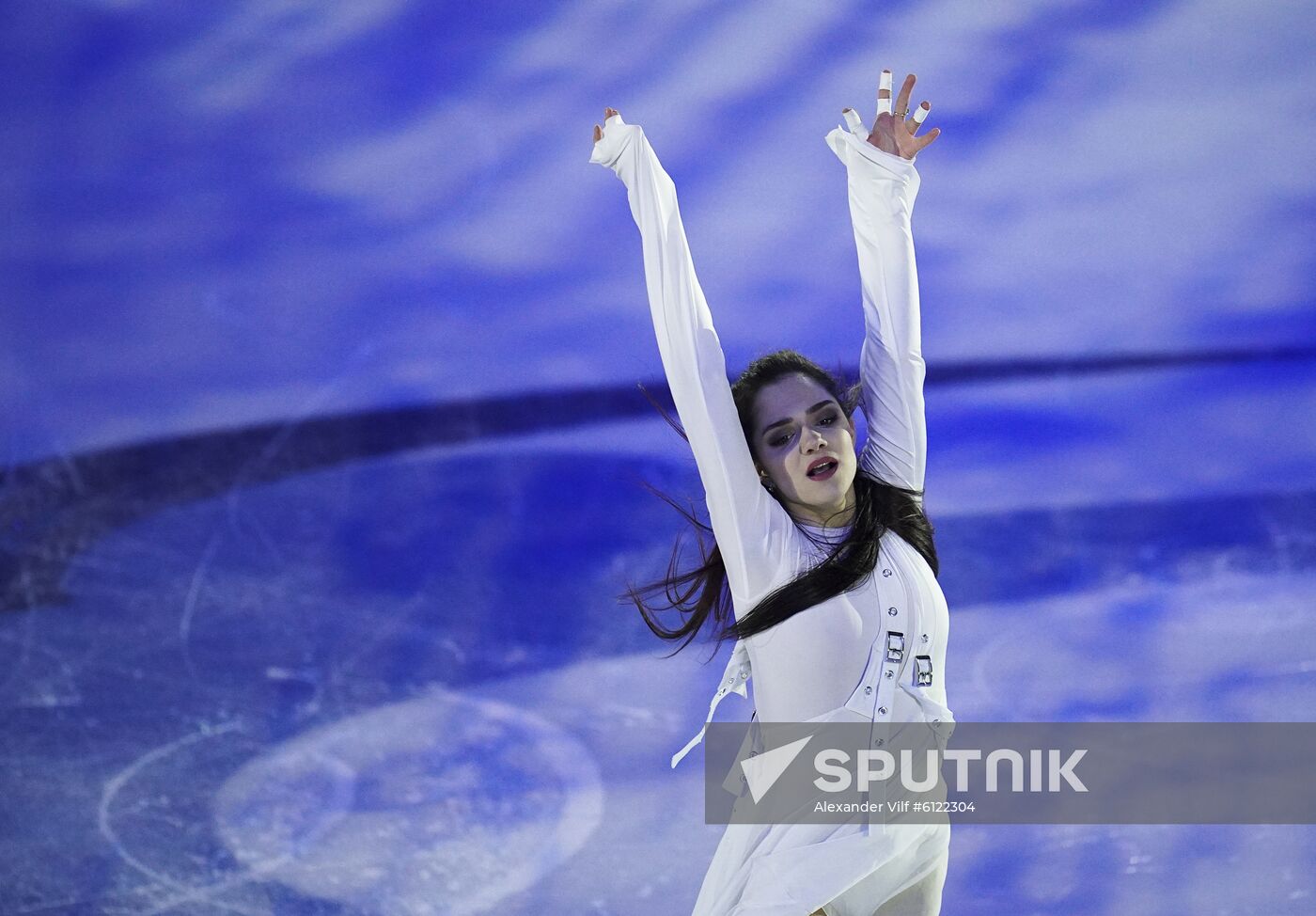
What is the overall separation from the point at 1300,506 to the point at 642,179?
3.30m

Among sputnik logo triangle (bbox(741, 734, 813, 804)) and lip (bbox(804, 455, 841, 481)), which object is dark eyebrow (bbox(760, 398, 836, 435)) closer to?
lip (bbox(804, 455, 841, 481))

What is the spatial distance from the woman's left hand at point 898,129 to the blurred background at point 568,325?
7.02 feet

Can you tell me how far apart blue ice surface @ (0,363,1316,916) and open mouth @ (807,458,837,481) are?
1.64 metres

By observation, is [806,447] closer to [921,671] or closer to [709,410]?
[709,410]

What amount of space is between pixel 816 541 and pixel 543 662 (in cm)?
223

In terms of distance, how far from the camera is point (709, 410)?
180 cm

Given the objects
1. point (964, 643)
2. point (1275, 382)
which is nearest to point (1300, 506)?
point (1275, 382)

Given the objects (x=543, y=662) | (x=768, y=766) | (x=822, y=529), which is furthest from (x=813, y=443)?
(x=543, y=662)

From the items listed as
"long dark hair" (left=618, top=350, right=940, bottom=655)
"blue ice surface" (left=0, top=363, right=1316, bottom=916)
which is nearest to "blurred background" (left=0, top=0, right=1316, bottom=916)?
"blue ice surface" (left=0, top=363, right=1316, bottom=916)

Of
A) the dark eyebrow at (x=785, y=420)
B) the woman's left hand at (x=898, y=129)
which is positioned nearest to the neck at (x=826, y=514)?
the dark eyebrow at (x=785, y=420)

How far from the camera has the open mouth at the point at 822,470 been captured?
1.87 m

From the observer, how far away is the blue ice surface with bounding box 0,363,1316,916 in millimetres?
3301

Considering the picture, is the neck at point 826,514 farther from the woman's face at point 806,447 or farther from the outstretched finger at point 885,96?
the outstretched finger at point 885,96

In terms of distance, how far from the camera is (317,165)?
14.5 feet
